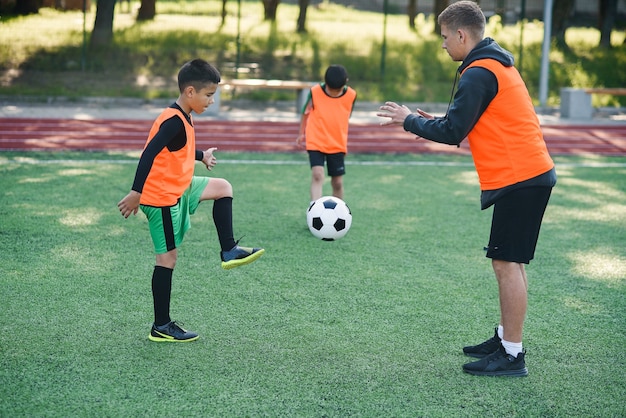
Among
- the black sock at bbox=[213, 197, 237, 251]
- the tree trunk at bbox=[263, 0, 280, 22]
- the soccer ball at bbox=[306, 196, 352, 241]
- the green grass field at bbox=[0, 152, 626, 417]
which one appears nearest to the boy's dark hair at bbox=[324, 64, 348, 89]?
the soccer ball at bbox=[306, 196, 352, 241]

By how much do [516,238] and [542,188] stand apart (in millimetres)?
274

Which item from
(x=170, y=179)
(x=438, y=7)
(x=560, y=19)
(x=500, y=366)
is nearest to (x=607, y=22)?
(x=560, y=19)

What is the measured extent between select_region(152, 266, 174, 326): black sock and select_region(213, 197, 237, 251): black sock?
411 mm

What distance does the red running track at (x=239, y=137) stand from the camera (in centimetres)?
1188

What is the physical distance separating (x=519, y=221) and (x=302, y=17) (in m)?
19.7

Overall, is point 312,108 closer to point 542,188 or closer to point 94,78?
point 542,188

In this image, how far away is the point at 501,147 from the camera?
3.86 meters

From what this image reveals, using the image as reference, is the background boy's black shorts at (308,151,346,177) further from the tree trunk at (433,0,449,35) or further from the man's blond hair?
the tree trunk at (433,0,449,35)

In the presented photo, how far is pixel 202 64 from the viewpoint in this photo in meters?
4.24

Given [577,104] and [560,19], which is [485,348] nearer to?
[577,104]

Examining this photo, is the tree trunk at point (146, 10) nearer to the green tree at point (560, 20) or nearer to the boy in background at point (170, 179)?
the green tree at point (560, 20)

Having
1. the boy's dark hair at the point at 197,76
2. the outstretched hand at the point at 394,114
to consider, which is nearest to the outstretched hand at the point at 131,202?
the boy's dark hair at the point at 197,76

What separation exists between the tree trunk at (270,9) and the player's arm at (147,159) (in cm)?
1887

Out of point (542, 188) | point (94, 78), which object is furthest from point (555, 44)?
point (542, 188)
